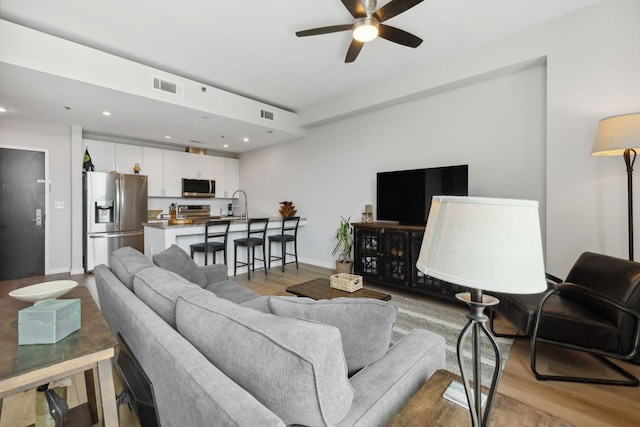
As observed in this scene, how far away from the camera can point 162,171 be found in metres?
6.07

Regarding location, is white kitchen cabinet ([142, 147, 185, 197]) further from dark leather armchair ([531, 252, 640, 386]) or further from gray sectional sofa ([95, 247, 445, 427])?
dark leather armchair ([531, 252, 640, 386])

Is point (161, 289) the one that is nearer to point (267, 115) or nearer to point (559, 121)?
point (559, 121)

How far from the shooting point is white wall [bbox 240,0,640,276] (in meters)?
2.53

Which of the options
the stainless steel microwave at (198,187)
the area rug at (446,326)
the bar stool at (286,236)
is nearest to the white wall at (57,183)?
the stainless steel microwave at (198,187)

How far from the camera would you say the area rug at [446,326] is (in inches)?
84.3

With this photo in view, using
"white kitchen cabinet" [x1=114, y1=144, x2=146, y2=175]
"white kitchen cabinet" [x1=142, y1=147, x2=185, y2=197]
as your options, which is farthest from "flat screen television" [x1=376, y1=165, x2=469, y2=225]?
"white kitchen cabinet" [x1=114, y1=144, x2=146, y2=175]

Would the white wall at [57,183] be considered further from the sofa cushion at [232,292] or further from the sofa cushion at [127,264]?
the sofa cushion at [232,292]

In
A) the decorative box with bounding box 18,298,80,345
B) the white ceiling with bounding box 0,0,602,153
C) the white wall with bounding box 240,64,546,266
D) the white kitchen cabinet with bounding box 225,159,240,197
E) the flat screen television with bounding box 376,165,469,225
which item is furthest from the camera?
the white kitchen cabinet with bounding box 225,159,240,197

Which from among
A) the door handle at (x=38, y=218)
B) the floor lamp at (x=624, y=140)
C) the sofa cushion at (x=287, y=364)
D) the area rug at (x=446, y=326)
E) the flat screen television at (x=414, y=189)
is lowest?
the area rug at (x=446, y=326)

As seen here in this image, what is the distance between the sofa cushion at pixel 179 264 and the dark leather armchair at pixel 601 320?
2.67m

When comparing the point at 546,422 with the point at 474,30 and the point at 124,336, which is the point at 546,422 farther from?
the point at 474,30

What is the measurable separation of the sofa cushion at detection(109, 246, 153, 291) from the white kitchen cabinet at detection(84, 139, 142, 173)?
13.8ft

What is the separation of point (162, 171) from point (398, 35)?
216 inches

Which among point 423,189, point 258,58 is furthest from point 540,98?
point 258,58
